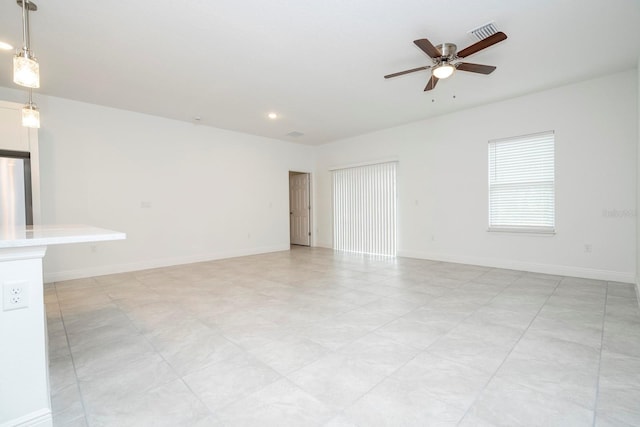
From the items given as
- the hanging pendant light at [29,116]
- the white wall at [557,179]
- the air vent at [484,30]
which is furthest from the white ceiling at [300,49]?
the hanging pendant light at [29,116]

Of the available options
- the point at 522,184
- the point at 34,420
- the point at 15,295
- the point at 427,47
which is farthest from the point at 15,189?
the point at 522,184

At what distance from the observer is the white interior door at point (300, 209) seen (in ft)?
28.3

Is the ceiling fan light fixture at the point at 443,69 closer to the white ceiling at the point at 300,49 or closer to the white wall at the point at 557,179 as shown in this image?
the white ceiling at the point at 300,49

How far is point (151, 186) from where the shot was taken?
550 cm

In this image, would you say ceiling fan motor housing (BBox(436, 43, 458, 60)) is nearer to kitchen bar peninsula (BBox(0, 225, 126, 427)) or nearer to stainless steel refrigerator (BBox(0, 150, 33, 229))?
kitchen bar peninsula (BBox(0, 225, 126, 427))

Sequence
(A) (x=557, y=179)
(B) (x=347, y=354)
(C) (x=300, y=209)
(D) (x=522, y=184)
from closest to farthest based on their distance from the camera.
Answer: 1. (B) (x=347, y=354)
2. (A) (x=557, y=179)
3. (D) (x=522, y=184)
4. (C) (x=300, y=209)

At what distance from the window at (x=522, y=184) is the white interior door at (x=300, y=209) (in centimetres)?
486

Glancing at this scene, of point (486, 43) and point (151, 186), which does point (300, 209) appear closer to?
point (151, 186)

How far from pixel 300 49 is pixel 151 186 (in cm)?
398

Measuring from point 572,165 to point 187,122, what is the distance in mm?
6863

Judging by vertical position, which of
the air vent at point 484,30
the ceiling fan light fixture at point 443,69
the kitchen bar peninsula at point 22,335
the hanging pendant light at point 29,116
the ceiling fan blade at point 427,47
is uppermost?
the air vent at point 484,30

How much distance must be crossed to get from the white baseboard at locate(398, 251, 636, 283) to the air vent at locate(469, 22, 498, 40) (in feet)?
12.2

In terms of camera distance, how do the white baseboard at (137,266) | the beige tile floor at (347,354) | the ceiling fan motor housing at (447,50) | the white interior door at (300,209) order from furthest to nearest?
the white interior door at (300,209) < the white baseboard at (137,266) < the ceiling fan motor housing at (447,50) < the beige tile floor at (347,354)

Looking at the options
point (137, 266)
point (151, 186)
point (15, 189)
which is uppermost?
point (151, 186)
